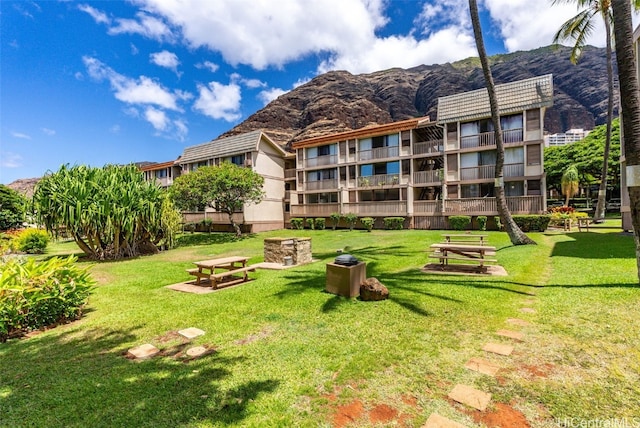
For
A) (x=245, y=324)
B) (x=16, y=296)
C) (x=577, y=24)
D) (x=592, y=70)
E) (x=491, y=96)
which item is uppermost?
(x=592, y=70)

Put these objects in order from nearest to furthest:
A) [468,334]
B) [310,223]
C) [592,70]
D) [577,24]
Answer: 1. [468,334]
2. [577,24]
3. [310,223]
4. [592,70]

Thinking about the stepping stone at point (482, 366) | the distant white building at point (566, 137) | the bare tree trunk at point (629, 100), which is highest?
the distant white building at point (566, 137)

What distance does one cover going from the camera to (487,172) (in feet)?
77.3

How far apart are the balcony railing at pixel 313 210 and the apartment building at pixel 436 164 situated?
0.10 m

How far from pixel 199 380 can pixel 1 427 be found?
1.71 metres

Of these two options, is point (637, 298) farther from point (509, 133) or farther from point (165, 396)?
point (509, 133)

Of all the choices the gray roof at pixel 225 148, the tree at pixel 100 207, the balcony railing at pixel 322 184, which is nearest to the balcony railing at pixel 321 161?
the balcony railing at pixel 322 184

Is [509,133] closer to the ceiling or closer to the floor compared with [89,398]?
closer to the ceiling

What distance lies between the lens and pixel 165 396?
3.18m

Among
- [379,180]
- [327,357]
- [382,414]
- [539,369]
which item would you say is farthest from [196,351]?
[379,180]

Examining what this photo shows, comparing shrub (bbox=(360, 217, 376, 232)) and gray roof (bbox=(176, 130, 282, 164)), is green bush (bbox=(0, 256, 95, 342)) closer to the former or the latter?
shrub (bbox=(360, 217, 376, 232))

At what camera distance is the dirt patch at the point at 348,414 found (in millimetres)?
2721

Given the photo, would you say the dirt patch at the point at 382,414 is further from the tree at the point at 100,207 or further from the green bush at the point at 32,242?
the green bush at the point at 32,242

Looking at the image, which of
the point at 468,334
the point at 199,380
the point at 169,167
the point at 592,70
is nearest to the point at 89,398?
the point at 199,380
